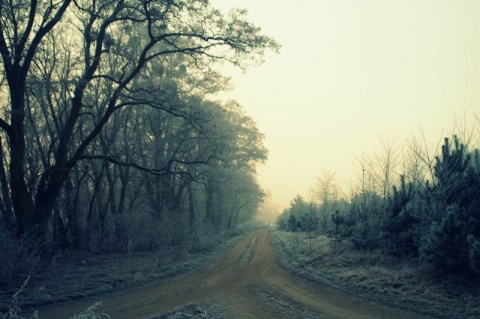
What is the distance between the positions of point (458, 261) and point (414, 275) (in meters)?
1.75

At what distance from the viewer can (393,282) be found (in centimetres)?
1185

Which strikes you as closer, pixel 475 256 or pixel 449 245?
pixel 475 256

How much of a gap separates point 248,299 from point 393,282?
488 centimetres

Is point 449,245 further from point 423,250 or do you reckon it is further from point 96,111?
point 96,111

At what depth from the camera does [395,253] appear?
15.3m

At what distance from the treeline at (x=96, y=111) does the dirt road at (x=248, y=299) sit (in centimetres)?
434

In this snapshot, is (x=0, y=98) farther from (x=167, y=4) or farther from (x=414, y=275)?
(x=414, y=275)

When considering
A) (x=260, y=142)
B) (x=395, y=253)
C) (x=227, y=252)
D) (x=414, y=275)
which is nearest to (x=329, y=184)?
(x=260, y=142)

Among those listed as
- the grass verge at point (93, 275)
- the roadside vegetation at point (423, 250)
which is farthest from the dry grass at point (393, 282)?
the grass verge at point (93, 275)

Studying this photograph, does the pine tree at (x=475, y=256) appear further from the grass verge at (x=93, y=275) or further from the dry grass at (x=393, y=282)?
the grass verge at (x=93, y=275)

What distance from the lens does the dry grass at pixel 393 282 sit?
9445 millimetres

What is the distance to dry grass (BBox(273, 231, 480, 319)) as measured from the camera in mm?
9445

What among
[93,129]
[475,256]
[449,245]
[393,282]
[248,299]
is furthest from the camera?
[93,129]

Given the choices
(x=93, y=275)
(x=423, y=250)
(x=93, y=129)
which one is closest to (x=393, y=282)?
(x=423, y=250)
